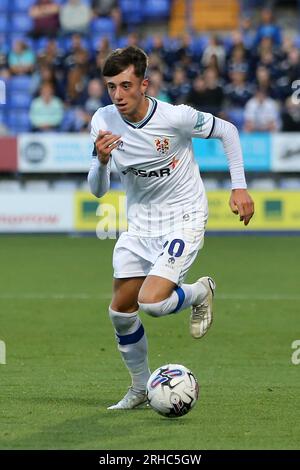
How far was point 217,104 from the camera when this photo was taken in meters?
22.2

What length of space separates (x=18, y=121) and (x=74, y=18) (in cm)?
337

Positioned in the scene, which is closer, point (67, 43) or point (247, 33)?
point (67, 43)

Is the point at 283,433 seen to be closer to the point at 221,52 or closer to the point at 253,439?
the point at 253,439

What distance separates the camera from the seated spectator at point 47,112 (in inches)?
878

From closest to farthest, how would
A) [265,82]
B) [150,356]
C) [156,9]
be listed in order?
[150,356] < [265,82] < [156,9]

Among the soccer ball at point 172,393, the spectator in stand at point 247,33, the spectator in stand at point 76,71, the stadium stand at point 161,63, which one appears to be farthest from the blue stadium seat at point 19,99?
the soccer ball at point 172,393

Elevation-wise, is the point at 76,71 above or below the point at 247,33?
below

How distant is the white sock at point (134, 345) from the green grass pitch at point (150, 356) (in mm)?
227

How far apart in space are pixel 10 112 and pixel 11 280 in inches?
337

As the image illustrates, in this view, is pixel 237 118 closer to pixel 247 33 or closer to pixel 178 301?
pixel 247 33

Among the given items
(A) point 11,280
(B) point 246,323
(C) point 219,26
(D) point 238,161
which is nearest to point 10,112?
(C) point 219,26

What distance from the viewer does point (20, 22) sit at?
1032 inches

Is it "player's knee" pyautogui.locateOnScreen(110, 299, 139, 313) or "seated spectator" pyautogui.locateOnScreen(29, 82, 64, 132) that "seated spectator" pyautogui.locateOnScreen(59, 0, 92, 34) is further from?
"player's knee" pyautogui.locateOnScreen(110, 299, 139, 313)

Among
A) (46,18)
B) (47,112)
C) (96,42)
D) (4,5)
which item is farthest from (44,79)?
(4,5)
